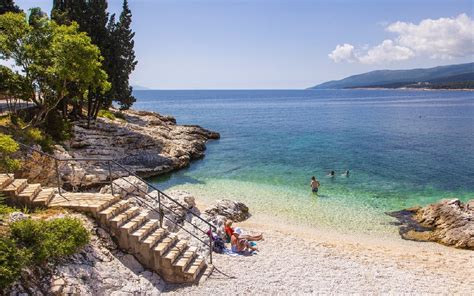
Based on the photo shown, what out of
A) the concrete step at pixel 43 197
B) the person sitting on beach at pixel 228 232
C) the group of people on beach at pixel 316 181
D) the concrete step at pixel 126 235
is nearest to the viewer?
the concrete step at pixel 126 235

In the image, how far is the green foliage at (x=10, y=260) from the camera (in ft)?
26.2

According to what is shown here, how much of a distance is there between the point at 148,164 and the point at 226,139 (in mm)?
26985

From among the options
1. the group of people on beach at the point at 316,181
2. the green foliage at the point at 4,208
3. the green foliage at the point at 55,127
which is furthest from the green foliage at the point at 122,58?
the green foliage at the point at 4,208

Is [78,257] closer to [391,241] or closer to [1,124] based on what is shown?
[391,241]

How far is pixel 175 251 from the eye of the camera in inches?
490

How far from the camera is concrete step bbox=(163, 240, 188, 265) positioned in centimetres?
1183

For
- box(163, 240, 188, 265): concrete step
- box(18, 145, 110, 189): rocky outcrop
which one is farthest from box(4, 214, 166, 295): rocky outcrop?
box(18, 145, 110, 189): rocky outcrop

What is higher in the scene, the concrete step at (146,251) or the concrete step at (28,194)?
the concrete step at (28,194)

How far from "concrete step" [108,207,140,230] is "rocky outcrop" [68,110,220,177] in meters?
17.6

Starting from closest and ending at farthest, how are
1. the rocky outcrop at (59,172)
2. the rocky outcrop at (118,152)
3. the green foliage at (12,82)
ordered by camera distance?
1. the rocky outcrop at (59,172)
2. the rocky outcrop at (118,152)
3. the green foliage at (12,82)

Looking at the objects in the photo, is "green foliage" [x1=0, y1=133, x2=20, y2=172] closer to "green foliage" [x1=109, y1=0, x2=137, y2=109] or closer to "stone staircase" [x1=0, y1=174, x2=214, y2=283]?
"stone staircase" [x1=0, y1=174, x2=214, y2=283]

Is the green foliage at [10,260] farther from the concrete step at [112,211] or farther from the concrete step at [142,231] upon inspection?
the concrete step at [142,231]

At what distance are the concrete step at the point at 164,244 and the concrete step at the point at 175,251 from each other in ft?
0.44

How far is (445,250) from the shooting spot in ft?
61.9
